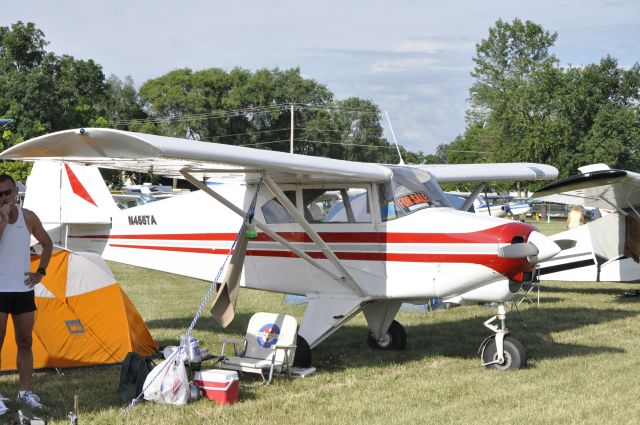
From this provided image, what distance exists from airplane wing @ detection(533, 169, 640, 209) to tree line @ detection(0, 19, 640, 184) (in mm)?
32165

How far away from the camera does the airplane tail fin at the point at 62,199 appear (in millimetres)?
10758

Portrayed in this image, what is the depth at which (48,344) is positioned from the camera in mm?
8023

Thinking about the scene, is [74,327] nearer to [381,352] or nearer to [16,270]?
[16,270]

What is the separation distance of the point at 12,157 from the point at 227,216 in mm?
2868

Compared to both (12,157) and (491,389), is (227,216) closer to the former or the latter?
(12,157)

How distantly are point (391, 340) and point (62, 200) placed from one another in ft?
16.1

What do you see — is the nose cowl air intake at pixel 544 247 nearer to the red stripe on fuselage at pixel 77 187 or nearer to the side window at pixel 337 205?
the side window at pixel 337 205

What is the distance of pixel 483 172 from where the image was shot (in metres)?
11.2

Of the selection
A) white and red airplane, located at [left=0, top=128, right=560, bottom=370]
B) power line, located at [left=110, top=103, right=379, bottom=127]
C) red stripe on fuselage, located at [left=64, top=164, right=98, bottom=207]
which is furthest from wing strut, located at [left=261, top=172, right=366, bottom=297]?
power line, located at [left=110, top=103, right=379, bottom=127]

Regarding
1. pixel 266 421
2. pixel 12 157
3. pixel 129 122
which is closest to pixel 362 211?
pixel 266 421

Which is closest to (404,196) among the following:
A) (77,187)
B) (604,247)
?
(77,187)

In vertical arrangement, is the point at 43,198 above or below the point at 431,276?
above

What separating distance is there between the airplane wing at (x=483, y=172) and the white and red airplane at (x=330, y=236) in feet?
6.26

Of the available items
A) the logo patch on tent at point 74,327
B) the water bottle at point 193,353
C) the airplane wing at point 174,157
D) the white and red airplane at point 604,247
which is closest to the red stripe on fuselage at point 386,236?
the airplane wing at point 174,157
